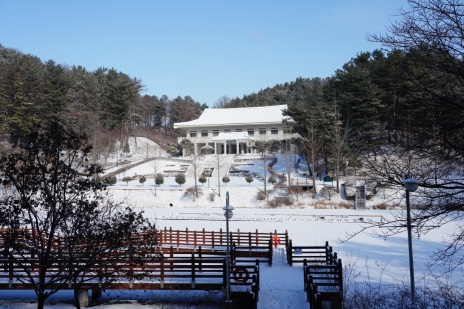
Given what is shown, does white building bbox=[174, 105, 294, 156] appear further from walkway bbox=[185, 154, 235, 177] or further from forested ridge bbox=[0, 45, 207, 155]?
forested ridge bbox=[0, 45, 207, 155]

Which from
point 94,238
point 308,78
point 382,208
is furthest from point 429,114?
point 308,78

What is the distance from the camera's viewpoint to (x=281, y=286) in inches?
504

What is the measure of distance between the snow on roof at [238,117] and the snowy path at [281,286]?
3907 cm

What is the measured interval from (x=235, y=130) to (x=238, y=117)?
294 cm

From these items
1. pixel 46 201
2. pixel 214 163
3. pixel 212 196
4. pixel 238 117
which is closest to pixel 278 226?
pixel 212 196

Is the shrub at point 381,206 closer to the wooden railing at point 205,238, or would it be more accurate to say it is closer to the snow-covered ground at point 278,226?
the snow-covered ground at point 278,226

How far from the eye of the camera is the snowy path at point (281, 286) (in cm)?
1116

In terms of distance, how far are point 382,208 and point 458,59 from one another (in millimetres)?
25384

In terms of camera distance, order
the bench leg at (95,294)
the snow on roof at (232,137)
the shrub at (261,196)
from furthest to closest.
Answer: the snow on roof at (232,137)
the shrub at (261,196)
the bench leg at (95,294)

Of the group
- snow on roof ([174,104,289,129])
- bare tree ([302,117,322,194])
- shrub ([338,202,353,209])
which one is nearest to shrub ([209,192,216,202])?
bare tree ([302,117,322,194])

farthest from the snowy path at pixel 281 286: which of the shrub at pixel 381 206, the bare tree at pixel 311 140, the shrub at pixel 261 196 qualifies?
the bare tree at pixel 311 140

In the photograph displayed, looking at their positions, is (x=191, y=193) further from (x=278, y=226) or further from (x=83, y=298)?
(x=83, y=298)

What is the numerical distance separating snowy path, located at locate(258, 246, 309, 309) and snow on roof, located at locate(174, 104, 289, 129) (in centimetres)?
3907

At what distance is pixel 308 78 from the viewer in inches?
4072
